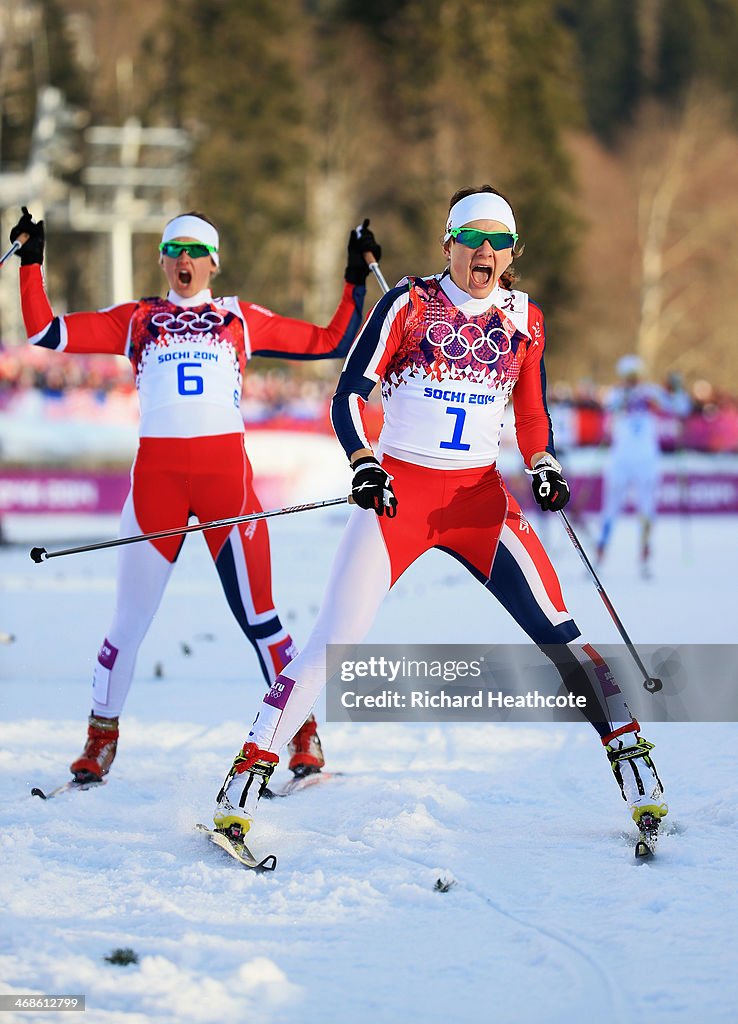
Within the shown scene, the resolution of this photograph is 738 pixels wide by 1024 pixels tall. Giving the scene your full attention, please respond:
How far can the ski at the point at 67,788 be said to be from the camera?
527 centimetres

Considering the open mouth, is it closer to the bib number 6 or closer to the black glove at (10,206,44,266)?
the bib number 6

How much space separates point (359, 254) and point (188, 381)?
2.97 ft

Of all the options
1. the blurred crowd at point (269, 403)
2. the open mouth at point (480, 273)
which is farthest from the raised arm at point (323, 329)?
the blurred crowd at point (269, 403)

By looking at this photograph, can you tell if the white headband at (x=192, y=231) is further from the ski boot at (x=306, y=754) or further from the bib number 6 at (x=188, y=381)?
the ski boot at (x=306, y=754)

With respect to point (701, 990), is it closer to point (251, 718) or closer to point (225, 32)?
point (251, 718)

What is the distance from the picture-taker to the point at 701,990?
11.3ft

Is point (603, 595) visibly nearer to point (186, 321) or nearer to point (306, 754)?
point (306, 754)

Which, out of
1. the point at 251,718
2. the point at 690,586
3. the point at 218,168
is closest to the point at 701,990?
the point at 251,718

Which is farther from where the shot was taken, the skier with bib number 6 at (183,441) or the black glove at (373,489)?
the skier with bib number 6 at (183,441)

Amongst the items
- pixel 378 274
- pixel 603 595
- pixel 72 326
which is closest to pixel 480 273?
pixel 378 274

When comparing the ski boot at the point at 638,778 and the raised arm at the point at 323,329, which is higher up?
the raised arm at the point at 323,329

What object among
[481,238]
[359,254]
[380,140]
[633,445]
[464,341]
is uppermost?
[380,140]

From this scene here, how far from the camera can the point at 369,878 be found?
14.1 ft

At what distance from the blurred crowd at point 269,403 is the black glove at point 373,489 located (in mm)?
11361
